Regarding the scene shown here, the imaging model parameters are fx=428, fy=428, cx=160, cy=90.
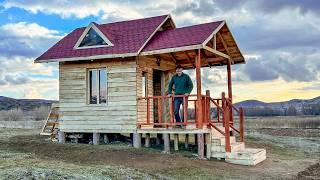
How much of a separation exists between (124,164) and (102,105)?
412 centimetres

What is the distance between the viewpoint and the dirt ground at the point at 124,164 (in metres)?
9.76

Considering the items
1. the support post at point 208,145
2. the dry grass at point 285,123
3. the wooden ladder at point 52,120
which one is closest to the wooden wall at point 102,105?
the support post at point 208,145

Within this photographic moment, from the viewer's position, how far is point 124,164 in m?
12.0

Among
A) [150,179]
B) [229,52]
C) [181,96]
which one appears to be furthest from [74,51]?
[150,179]

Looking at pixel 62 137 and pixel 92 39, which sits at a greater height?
pixel 92 39

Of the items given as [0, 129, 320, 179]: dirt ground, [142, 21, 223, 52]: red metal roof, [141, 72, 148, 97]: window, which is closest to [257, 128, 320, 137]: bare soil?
[0, 129, 320, 179]: dirt ground

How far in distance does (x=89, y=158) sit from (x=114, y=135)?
12.8 feet

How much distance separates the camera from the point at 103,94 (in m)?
15.8

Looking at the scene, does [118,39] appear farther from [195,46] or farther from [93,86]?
[195,46]

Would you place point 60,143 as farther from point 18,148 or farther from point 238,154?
point 238,154

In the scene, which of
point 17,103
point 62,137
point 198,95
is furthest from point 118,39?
point 17,103

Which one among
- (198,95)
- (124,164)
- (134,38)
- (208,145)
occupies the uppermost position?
(134,38)

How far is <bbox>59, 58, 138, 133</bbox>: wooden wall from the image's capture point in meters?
15.1

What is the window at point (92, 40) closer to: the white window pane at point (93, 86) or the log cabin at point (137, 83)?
the log cabin at point (137, 83)
